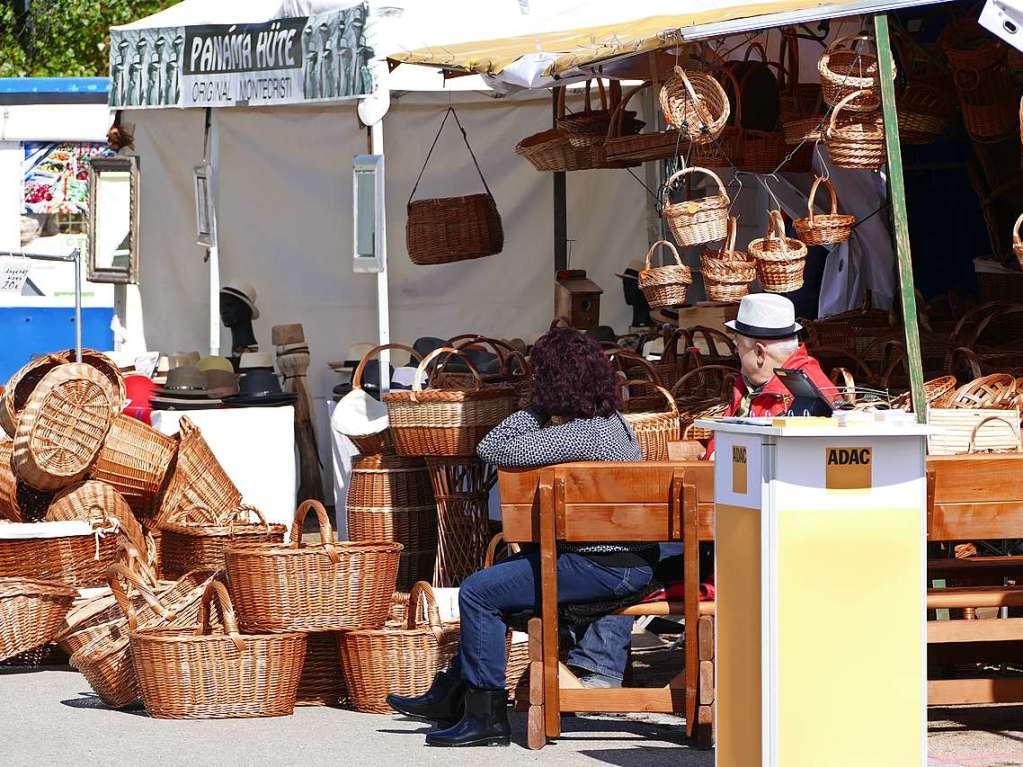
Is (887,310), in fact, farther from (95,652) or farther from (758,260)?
(95,652)

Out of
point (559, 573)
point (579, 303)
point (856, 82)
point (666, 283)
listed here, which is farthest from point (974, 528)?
point (579, 303)

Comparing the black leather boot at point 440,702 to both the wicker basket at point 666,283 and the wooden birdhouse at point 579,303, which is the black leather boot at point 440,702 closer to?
the wicker basket at point 666,283

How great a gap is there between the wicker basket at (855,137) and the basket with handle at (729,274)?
1.98ft

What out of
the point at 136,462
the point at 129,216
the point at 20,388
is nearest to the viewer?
the point at 136,462

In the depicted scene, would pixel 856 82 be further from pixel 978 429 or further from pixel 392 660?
pixel 392 660

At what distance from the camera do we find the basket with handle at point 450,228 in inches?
413

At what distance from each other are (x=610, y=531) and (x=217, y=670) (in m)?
1.66

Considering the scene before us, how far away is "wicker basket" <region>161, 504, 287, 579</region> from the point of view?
831 centimetres

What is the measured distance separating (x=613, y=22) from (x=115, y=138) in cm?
512

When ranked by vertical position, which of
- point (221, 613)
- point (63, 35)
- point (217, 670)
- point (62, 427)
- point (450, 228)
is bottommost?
point (217, 670)

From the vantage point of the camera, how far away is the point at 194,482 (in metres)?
9.16

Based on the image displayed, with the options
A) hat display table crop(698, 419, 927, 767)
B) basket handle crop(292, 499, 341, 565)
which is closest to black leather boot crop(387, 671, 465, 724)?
basket handle crop(292, 499, 341, 565)

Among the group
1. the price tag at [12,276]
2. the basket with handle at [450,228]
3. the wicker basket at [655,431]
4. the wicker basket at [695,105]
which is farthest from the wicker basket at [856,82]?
the price tag at [12,276]

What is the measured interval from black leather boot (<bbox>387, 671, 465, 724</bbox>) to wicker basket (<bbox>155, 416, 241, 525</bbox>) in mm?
3049
